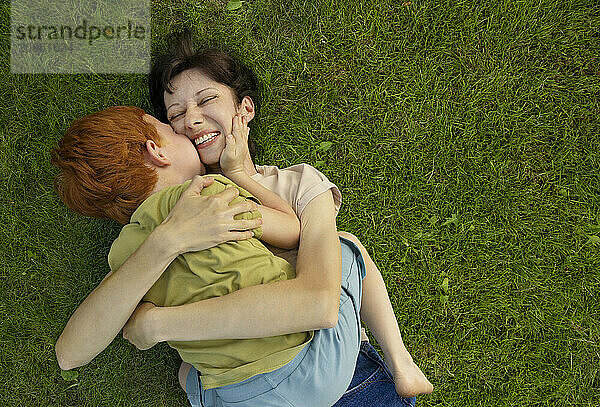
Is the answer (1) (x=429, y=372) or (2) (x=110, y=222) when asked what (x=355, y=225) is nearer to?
(1) (x=429, y=372)

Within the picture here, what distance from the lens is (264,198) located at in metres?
2.90

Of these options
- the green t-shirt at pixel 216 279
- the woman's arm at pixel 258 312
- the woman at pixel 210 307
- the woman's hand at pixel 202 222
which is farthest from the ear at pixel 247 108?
the woman's arm at pixel 258 312

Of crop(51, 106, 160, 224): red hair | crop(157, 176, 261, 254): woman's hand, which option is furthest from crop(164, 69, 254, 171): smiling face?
A: crop(157, 176, 261, 254): woman's hand

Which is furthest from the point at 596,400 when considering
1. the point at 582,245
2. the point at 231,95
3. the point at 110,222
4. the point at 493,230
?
the point at 110,222

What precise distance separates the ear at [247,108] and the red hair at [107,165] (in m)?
0.70

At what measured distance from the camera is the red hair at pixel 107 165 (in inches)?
105

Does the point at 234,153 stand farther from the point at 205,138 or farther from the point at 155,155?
the point at 155,155

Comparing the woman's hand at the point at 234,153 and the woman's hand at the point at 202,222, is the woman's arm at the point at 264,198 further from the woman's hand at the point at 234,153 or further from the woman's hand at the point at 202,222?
the woman's hand at the point at 202,222

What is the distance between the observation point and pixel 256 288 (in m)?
2.33

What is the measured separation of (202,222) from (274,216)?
0.46 m

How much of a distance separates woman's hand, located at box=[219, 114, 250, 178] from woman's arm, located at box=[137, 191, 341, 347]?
86 cm

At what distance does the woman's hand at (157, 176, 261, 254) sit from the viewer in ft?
7.71

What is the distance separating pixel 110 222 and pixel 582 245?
3479mm
